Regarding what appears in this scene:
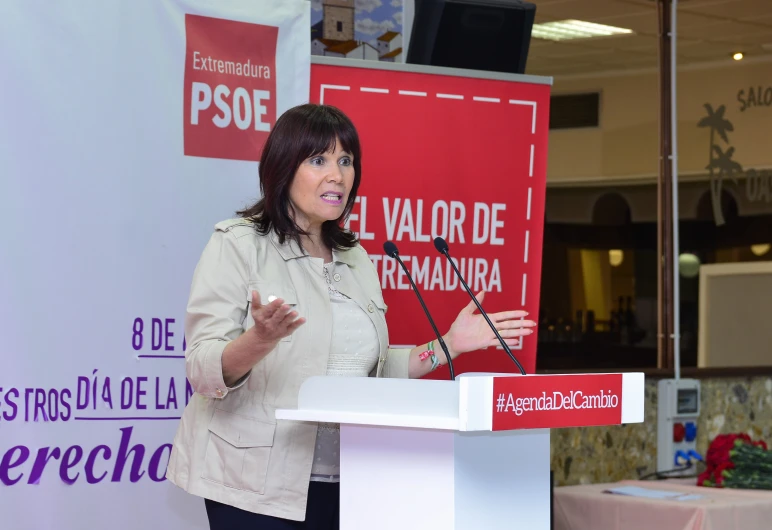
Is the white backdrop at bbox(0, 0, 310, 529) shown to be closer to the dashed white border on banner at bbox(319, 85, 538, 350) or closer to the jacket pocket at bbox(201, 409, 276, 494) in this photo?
the dashed white border on banner at bbox(319, 85, 538, 350)

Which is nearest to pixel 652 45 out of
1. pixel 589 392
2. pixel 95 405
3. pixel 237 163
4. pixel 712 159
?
pixel 712 159

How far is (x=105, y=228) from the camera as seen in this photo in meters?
3.13

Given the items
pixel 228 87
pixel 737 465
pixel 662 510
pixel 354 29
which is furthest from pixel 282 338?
pixel 737 465

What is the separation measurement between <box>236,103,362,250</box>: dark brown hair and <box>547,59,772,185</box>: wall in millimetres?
2609

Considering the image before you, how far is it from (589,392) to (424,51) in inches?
77.0

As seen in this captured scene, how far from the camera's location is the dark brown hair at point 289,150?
7.70 ft

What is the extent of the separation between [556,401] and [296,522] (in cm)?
62

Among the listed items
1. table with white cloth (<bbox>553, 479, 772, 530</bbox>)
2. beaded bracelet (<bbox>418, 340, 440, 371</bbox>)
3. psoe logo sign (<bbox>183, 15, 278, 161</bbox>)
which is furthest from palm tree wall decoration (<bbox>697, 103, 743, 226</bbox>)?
beaded bracelet (<bbox>418, 340, 440, 371</bbox>)

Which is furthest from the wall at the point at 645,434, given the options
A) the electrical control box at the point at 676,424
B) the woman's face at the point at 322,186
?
the woman's face at the point at 322,186

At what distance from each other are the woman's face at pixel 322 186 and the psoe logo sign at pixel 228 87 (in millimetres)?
1011

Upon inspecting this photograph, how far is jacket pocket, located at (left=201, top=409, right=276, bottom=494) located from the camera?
219 centimetres

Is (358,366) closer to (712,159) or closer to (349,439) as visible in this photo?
(349,439)

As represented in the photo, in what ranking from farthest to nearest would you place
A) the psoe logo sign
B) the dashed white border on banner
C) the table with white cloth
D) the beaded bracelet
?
the table with white cloth < the dashed white border on banner < the psoe logo sign < the beaded bracelet

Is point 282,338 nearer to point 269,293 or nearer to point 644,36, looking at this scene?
point 269,293
